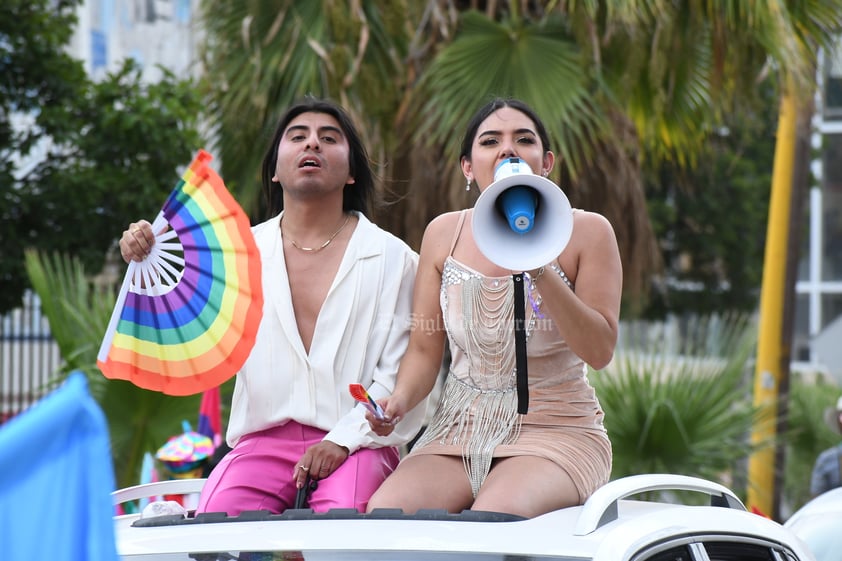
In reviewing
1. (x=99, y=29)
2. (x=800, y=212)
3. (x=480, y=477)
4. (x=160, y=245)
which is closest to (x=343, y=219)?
(x=160, y=245)

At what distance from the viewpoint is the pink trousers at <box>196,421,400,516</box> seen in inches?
121

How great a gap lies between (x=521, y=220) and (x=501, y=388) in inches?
23.5

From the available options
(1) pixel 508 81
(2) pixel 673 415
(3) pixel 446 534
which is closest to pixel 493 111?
(3) pixel 446 534

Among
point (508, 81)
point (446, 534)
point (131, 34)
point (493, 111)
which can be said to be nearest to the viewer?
point (446, 534)

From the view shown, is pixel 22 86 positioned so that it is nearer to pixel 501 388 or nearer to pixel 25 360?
pixel 25 360

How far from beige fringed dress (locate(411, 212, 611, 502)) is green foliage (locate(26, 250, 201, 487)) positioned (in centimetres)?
420

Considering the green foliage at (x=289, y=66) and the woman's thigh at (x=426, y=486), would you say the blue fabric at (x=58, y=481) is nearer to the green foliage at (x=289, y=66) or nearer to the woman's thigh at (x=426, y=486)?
the woman's thigh at (x=426, y=486)

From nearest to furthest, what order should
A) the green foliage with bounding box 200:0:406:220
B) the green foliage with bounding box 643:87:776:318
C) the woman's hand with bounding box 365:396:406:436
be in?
the woman's hand with bounding box 365:396:406:436, the green foliage with bounding box 200:0:406:220, the green foliage with bounding box 643:87:776:318

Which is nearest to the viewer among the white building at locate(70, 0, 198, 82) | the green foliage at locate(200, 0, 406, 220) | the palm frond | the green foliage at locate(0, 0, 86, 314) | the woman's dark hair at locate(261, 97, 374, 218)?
the woman's dark hair at locate(261, 97, 374, 218)

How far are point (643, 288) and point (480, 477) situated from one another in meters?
6.92

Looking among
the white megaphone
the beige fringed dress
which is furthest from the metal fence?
the white megaphone

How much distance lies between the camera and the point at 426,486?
116 inches

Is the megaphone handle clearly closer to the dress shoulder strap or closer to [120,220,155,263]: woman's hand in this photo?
the dress shoulder strap

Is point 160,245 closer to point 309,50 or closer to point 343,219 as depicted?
point 343,219
